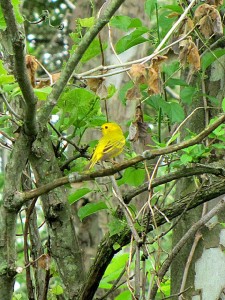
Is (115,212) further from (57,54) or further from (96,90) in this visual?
(57,54)

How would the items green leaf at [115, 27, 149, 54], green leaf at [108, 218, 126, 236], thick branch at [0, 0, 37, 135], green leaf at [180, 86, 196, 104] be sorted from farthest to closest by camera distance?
1. green leaf at [180, 86, 196, 104]
2. green leaf at [115, 27, 149, 54]
3. green leaf at [108, 218, 126, 236]
4. thick branch at [0, 0, 37, 135]

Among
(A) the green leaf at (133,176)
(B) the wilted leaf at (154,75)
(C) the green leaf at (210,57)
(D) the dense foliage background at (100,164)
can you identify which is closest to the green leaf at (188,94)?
(D) the dense foliage background at (100,164)

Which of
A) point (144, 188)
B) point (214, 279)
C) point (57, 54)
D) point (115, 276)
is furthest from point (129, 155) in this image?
point (57, 54)

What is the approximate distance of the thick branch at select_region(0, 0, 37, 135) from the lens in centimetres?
147

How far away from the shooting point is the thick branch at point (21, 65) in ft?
4.82

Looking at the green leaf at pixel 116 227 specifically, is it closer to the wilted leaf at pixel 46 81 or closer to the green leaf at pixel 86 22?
the wilted leaf at pixel 46 81

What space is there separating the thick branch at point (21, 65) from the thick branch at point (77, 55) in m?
0.07

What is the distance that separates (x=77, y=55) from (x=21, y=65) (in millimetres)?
183

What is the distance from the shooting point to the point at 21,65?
1539mm

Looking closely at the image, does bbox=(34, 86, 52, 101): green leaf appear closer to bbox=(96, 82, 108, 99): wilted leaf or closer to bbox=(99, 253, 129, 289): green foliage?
bbox=(96, 82, 108, 99): wilted leaf

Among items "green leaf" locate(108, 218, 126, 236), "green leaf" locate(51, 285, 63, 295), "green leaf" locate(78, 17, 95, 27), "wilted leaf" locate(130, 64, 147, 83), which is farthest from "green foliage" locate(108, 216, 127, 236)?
"green leaf" locate(78, 17, 95, 27)

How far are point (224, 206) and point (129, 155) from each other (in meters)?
0.49

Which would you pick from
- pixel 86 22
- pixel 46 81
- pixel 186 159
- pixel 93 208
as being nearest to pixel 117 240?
pixel 93 208

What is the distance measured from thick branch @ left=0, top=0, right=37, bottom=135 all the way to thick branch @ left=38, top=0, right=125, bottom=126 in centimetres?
7
